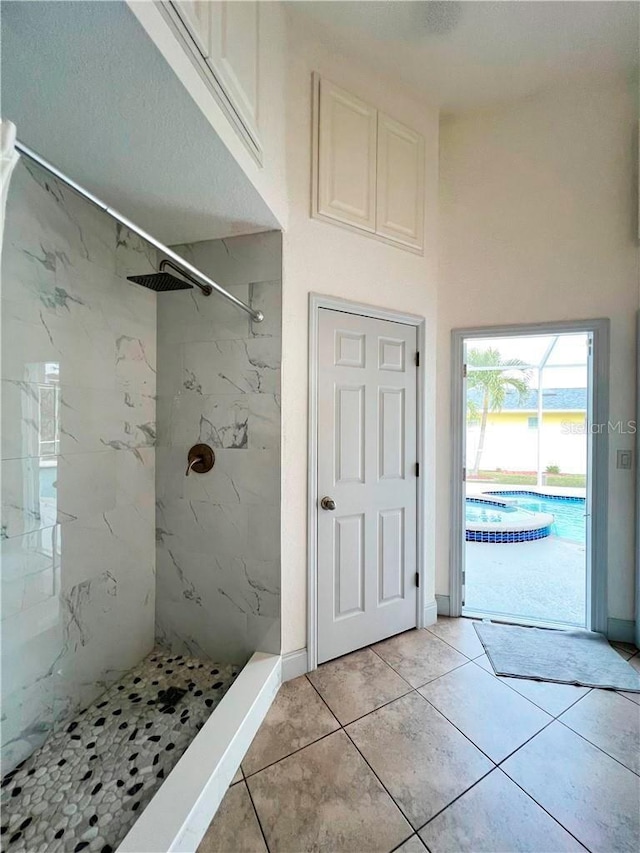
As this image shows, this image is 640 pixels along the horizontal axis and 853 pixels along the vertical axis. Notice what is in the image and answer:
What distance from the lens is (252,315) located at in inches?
71.1

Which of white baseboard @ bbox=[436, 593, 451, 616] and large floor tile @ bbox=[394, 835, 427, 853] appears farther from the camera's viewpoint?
white baseboard @ bbox=[436, 593, 451, 616]

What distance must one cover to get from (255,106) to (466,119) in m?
1.90

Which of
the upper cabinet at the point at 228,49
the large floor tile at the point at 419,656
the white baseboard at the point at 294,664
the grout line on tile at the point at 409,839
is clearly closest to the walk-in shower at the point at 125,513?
the white baseboard at the point at 294,664

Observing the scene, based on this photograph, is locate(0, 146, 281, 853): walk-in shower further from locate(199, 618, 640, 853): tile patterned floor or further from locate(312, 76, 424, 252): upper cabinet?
locate(312, 76, 424, 252): upper cabinet

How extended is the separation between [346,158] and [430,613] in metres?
2.92

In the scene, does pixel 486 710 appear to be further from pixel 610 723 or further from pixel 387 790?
pixel 387 790

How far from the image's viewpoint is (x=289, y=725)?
5.17 feet

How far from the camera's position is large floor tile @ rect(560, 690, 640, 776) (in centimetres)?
146

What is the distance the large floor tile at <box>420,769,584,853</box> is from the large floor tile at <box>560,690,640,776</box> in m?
0.50

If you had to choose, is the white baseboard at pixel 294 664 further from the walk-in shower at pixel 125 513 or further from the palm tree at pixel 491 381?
the palm tree at pixel 491 381

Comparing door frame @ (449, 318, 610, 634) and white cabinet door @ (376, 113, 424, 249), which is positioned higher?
white cabinet door @ (376, 113, 424, 249)

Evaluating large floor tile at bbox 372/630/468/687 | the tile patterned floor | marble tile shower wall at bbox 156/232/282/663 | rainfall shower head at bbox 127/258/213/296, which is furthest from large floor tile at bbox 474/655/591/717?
rainfall shower head at bbox 127/258/213/296

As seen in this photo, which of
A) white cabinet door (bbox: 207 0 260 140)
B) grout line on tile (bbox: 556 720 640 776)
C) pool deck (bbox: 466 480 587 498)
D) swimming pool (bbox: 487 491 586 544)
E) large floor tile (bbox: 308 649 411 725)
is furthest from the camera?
pool deck (bbox: 466 480 587 498)

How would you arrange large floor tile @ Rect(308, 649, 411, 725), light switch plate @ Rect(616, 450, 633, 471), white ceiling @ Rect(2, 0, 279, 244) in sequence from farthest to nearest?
1. light switch plate @ Rect(616, 450, 633, 471)
2. large floor tile @ Rect(308, 649, 411, 725)
3. white ceiling @ Rect(2, 0, 279, 244)
